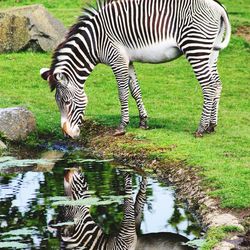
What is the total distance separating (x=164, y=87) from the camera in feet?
69.5

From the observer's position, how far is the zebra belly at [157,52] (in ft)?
52.1

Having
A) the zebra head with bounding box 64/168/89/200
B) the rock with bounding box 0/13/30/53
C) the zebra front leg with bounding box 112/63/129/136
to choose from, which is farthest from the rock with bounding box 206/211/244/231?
the rock with bounding box 0/13/30/53

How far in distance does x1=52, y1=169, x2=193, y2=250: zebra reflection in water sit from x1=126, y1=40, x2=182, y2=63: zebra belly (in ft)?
12.5

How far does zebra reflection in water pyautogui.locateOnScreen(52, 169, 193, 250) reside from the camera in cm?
1094

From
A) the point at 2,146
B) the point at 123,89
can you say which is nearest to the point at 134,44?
the point at 123,89

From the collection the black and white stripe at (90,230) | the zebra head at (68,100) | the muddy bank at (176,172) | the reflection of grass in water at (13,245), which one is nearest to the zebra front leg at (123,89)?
the muddy bank at (176,172)

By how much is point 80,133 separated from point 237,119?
3.30 m

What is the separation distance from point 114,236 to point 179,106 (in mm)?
7936

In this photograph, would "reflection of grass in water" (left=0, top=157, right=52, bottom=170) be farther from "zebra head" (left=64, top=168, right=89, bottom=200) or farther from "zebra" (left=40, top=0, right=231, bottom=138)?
"zebra" (left=40, top=0, right=231, bottom=138)

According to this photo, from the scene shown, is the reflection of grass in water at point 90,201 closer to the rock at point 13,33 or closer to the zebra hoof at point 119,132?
the zebra hoof at point 119,132

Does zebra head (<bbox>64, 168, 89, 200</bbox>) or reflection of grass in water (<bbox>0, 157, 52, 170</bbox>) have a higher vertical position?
zebra head (<bbox>64, 168, 89, 200</bbox>)

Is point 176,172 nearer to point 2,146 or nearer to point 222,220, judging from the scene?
point 222,220

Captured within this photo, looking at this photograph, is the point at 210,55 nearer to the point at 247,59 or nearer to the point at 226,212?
the point at 226,212

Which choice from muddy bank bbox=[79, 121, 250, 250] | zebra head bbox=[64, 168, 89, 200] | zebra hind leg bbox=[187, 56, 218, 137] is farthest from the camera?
zebra hind leg bbox=[187, 56, 218, 137]
